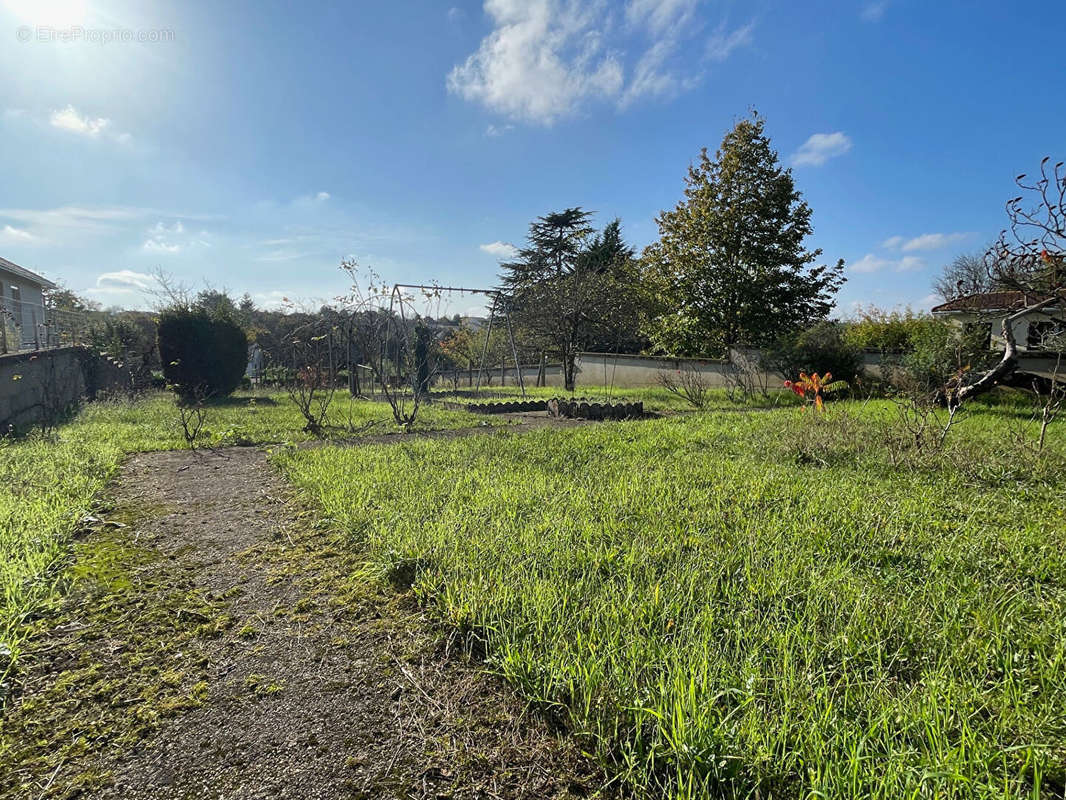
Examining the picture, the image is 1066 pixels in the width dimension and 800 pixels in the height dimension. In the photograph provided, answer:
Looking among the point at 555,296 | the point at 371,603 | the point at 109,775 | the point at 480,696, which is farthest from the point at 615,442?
the point at 555,296

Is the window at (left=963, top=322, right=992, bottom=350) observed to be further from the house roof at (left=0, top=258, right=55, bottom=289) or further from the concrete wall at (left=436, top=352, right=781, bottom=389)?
the house roof at (left=0, top=258, right=55, bottom=289)

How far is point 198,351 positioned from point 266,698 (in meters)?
12.8

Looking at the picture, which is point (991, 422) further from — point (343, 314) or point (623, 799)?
point (343, 314)

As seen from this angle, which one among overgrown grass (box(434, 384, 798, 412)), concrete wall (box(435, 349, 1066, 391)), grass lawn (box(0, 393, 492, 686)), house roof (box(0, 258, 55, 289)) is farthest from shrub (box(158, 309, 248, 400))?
house roof (box(0, 258, 55, 289))

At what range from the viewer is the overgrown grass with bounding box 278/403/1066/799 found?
140cm

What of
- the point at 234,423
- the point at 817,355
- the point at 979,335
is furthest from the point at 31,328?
the point at 979,335

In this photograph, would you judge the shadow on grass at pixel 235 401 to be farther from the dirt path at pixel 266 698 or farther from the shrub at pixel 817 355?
the shrub at pixel 817 355

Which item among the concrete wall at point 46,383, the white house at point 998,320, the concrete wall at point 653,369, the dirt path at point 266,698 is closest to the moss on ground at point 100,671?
the dirt path at point 266,698

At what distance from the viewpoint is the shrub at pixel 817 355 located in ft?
39.7

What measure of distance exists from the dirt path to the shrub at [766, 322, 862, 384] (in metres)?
11.9

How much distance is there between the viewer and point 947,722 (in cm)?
149

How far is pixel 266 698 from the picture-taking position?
5.87 feet

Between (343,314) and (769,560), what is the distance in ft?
33.2

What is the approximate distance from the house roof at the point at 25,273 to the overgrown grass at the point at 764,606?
20.2 m
